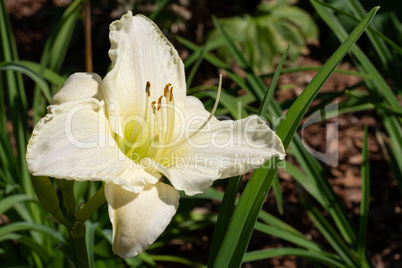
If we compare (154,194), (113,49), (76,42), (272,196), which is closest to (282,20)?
(272,196)

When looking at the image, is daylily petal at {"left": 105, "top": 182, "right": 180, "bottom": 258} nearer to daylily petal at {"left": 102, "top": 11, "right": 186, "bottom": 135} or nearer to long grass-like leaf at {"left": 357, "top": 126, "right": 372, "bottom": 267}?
daylily petal at {"left": 102, "top": 11, "right": 186, "bottom": 135}

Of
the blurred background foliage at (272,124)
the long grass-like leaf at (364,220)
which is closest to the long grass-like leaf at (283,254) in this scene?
the blurred background foliage at (272,124)

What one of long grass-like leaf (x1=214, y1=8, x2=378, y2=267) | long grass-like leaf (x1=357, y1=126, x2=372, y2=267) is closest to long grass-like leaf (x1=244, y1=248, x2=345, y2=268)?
long grass-like leaf (x1=357, y1=126, x2=372, y2=267)

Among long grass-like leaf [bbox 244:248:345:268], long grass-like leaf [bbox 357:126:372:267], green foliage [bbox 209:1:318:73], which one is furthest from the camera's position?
green foliage [bbox 209:1:318:73]

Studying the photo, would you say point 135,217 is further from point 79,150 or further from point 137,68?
point 137,68

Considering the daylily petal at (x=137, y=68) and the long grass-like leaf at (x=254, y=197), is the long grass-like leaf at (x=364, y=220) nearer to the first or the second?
the long grass-like leaf at (x=254, y=197)
